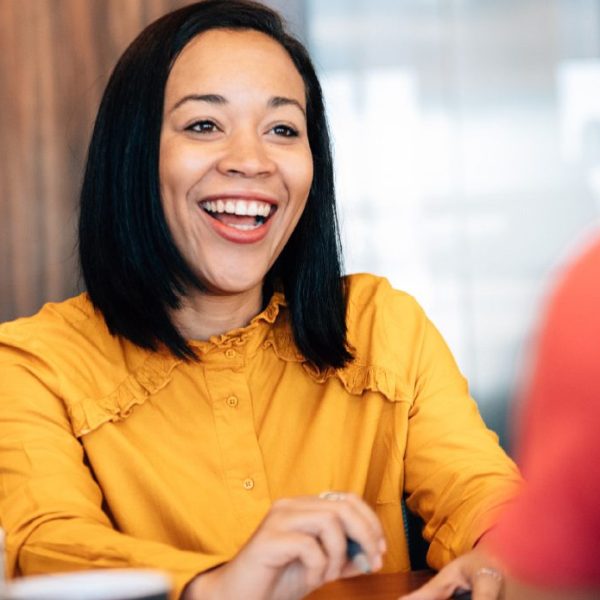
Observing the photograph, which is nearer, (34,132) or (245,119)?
(245,119)

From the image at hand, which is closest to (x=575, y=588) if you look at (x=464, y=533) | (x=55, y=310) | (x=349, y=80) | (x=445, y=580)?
(x=445, y=580)

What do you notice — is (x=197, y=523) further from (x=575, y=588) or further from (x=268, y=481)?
(x=575, y=588)

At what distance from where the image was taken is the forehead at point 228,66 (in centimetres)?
167

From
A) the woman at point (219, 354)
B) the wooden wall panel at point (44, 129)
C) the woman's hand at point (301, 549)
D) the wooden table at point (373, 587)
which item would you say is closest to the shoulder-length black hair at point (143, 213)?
the woman at point (219, 354)

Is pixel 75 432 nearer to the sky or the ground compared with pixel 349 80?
nearer to the ground

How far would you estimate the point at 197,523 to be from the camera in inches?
61.6

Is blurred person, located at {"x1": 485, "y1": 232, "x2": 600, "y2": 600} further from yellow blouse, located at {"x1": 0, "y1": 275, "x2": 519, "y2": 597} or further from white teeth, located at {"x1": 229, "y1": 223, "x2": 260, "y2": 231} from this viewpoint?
white teeth, located at {"x1": 229, "y1": 223, "x2": 260, "y2": 231}

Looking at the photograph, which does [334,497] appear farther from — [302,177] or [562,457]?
[302,177]

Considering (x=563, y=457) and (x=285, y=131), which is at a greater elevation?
(x=285, y=131)

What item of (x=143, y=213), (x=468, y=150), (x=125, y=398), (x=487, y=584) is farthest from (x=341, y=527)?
(x=468, y=150)

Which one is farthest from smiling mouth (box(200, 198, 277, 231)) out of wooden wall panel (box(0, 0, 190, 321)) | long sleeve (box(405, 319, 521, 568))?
wooden wall panel (box(0, 0, 190, 321))

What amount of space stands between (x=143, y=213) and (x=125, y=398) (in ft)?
0.96

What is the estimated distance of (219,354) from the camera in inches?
67.2

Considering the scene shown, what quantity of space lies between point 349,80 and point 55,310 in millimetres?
2575
